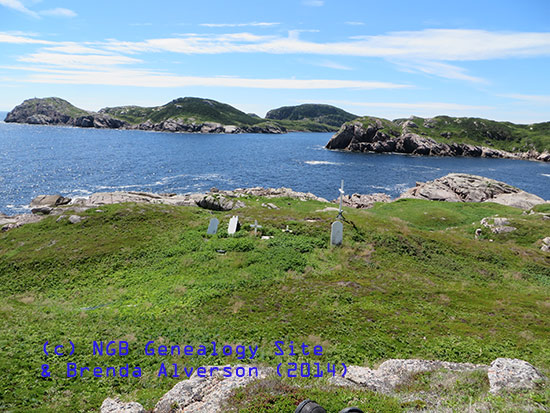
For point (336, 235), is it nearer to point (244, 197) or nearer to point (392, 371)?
point (392, 371)

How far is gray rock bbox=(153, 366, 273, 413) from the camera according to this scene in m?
12.5

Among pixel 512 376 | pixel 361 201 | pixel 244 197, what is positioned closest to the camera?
pixel 512 376

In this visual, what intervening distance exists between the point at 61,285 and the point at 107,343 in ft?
45.9

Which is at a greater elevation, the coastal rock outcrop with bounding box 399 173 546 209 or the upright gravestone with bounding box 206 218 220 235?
the coastal rock outcrop with bounding box 399 173 546 209

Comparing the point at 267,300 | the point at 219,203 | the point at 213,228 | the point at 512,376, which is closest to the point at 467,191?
the point at 219,203

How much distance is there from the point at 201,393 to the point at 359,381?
23.9ft

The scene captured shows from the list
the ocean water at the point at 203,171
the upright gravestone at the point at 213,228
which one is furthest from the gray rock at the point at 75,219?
the ocean water at the point at 203,171

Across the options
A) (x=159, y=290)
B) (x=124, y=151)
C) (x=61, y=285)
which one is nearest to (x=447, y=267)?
(x=159, y=290)

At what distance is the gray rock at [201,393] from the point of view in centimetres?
1247

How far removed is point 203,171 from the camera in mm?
133625

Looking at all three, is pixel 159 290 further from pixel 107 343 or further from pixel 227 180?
pixel 227 180

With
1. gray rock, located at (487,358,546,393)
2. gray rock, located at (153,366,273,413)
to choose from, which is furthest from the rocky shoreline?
gray rock, located at (487,358,546,393)

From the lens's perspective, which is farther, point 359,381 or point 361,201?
point 361,201

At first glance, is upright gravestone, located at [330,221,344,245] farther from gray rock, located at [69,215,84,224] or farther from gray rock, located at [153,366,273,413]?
gray rock, located at [69,215,84,224]
